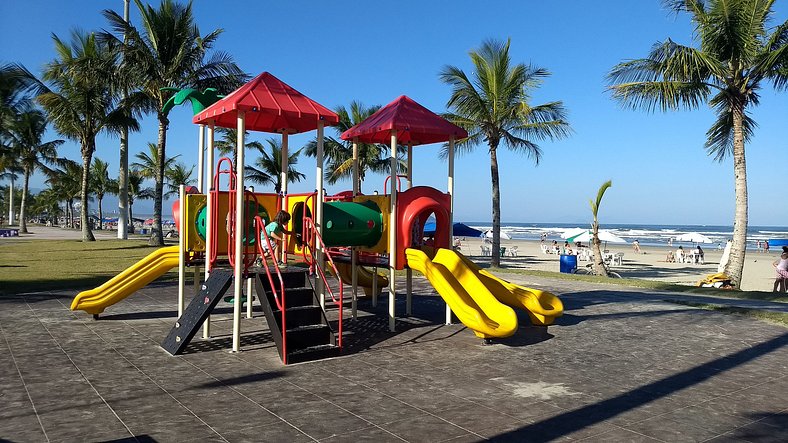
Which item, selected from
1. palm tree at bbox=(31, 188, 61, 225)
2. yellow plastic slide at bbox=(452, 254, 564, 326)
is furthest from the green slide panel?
palm tree at bbox=(31, 188, 61, 225)

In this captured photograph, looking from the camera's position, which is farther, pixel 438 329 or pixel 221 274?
pixel 438 329

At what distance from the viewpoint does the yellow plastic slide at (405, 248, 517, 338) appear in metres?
8.01

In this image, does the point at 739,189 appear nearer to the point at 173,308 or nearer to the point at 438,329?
the point at 438,329

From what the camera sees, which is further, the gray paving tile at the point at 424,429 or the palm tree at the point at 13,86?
the palm tree at the point at 13,86

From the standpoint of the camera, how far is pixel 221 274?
8023 millimetres

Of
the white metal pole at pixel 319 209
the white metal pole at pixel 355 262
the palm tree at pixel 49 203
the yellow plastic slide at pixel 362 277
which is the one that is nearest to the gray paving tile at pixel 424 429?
the white metal pole at pixel 319 209

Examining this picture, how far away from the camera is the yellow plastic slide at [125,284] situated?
987 centimetres

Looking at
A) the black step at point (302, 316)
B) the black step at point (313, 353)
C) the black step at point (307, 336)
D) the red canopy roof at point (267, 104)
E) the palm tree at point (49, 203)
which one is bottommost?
the black step at point (313, 353)

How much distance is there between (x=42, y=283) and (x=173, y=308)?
5.50 metres

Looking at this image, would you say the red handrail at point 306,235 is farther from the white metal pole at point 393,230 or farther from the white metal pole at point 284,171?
the white metal pole at point 393,230

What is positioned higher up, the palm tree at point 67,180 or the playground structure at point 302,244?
the palm tree at point 67,180

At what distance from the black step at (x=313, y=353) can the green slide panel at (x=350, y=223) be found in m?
2.20

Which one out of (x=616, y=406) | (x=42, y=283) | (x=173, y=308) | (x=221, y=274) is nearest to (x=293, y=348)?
(x=221, y=274)

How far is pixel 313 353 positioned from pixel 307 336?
0.81 feet
